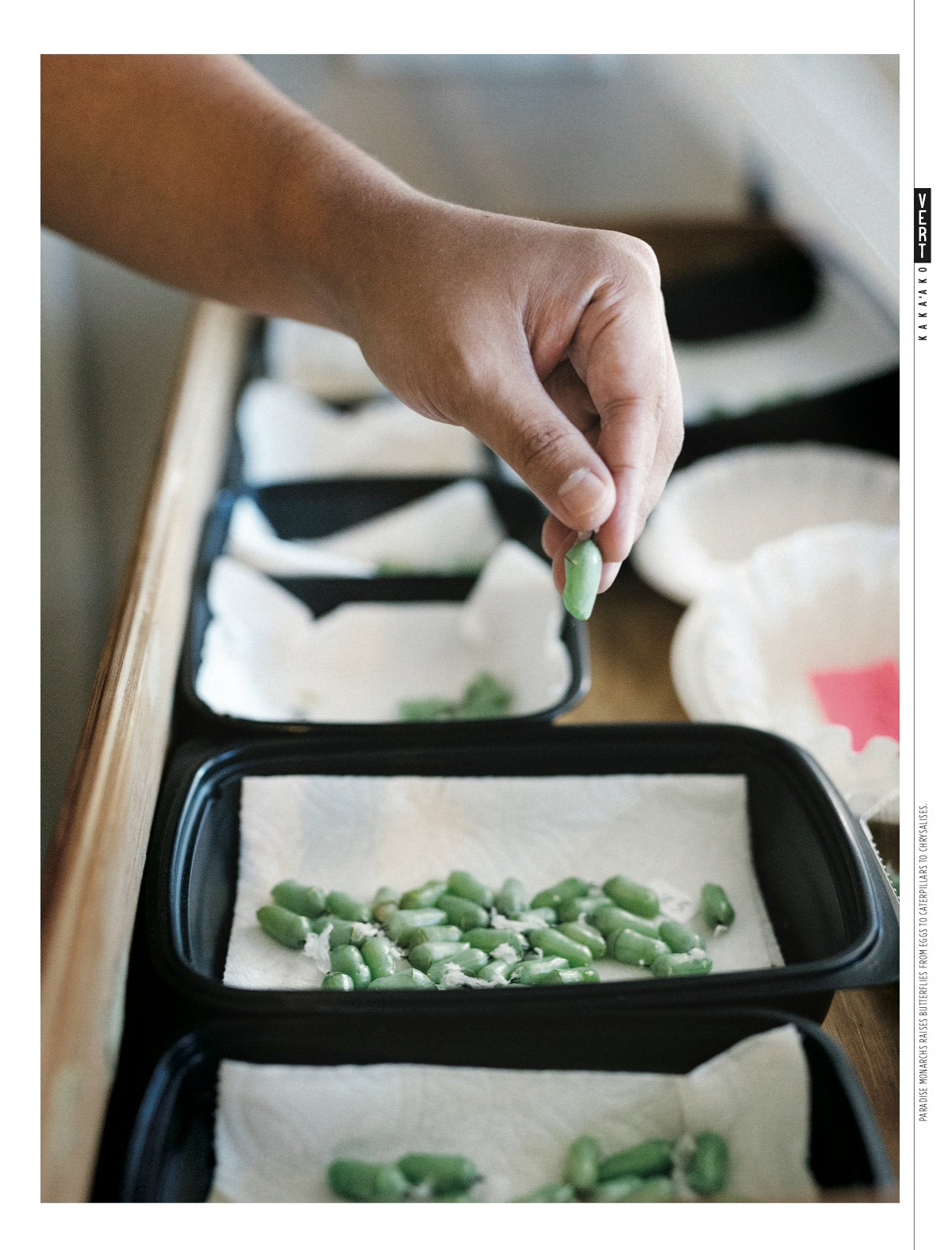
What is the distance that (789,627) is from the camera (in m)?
1.25

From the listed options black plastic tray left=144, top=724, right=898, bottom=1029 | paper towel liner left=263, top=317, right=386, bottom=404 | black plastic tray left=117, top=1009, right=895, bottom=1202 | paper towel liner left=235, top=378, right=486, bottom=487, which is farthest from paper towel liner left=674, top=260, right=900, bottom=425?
black plastic tray left=117, top=1009, right=895, bottom=1202

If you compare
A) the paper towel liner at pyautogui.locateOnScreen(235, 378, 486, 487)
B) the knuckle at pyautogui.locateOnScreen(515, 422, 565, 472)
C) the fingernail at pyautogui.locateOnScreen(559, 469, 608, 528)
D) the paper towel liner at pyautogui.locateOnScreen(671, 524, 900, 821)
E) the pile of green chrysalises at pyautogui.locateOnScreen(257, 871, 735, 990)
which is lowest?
the pile of green chrysalises at pyautogui.locateOnScreen(257, 871, 735, 990)

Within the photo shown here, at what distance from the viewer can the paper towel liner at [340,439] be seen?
1646mm

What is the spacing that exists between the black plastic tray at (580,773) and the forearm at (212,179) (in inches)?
14.9

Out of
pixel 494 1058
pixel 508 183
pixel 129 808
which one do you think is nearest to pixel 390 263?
pixel 129 808

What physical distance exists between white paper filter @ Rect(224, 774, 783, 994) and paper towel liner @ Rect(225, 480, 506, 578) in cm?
49

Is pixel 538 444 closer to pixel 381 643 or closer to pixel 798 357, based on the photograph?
pixel 381 643

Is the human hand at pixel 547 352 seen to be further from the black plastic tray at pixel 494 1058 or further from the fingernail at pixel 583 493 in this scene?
the black plastic tray at pixel 494 1058

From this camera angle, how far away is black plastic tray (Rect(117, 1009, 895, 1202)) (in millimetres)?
664

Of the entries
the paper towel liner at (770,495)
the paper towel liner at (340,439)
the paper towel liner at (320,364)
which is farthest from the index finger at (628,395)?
the paper towel liner at (320,364)

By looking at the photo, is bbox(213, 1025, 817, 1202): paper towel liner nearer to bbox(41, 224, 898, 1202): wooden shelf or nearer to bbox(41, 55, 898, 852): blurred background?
bbox(41, 224, 898, 1202): wooden shelf

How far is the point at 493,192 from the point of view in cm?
268

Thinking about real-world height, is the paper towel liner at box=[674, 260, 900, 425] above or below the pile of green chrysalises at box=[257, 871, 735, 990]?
above
